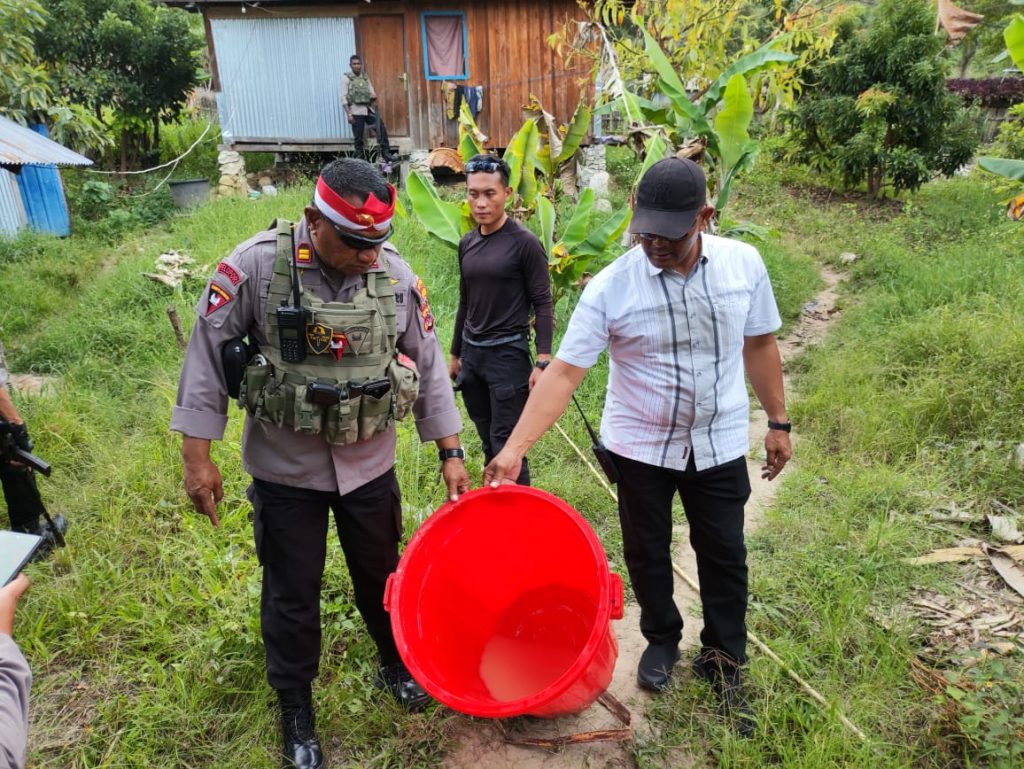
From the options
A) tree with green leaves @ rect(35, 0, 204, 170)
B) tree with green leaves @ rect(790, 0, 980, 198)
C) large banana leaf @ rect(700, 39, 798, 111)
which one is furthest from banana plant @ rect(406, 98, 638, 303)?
tree with green leaves @ rect(35, 0, 204, 170)

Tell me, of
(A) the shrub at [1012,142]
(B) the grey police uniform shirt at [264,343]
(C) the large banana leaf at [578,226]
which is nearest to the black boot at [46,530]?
(B) the grey police uniform shirt at [264,343]

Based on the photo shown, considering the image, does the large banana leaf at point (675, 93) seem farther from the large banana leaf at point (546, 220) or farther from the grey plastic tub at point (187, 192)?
the grey plastic tub at point (187, 192)

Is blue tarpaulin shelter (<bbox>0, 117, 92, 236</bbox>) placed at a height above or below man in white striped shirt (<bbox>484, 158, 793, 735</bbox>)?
below

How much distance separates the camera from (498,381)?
3299mm

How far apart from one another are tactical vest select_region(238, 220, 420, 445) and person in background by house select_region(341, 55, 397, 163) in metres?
9.15

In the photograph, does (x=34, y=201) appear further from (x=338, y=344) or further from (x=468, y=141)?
(x=338, y=344)

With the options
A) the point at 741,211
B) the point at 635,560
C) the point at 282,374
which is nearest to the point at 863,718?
the point at 635,560

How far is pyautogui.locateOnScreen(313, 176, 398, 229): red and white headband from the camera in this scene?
1733mm

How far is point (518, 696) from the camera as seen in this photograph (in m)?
2.29

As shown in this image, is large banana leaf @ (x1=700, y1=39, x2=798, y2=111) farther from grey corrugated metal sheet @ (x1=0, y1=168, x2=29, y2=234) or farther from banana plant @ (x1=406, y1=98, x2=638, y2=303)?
grey corrugated metal sheet @ (x1=0, y1=168, x2=29, y2=234)

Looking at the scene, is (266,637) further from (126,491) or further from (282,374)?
(126,491)

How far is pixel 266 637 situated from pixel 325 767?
476 millimetres

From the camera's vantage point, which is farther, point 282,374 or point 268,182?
point 268,182

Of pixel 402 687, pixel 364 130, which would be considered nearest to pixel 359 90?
pixel 364 130
